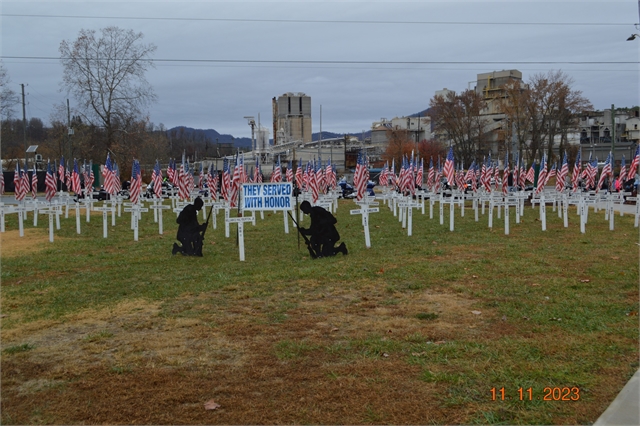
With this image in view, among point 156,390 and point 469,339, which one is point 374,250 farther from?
point 156,390

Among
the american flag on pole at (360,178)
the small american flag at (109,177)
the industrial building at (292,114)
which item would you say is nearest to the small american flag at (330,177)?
the small american flag at (109,177)

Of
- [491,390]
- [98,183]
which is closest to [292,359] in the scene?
[491,390]

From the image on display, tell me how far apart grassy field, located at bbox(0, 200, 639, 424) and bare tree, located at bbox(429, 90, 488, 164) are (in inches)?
1941

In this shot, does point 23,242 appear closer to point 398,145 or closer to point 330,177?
point 330,177

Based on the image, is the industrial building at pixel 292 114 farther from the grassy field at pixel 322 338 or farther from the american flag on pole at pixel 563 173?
the grassy field at pixel 322 338

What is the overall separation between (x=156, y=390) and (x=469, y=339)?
12.7ft

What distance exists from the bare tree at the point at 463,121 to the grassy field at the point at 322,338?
49.3 m

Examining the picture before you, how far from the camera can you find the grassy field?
18.1ft

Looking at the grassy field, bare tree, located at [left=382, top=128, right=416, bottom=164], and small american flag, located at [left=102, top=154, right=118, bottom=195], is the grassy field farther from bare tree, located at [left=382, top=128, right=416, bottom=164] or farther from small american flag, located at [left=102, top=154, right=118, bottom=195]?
bare tree, located at [left=382, top=128, right=416, bottom=164]

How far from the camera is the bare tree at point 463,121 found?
208 feet

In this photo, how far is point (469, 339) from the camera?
7.52 m

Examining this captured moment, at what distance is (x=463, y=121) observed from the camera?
211ft

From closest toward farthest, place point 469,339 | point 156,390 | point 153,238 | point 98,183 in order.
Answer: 1. point 156,390
2. point 469,339
3. point 153,238
4. point 98,183

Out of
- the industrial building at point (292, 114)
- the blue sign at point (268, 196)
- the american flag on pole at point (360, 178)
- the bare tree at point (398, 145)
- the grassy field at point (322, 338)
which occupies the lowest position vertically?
the grassy field at point (322, 338)
